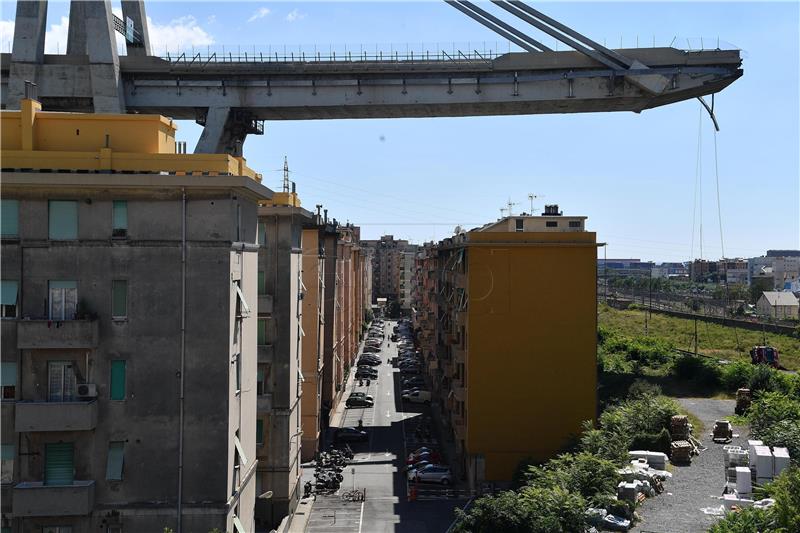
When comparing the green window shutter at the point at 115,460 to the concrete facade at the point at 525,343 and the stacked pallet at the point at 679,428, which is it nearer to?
the concrete facade at the point at 525,343

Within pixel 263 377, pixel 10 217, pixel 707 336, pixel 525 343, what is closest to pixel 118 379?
pixel 10 217

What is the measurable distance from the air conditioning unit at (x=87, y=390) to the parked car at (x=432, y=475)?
1644cm

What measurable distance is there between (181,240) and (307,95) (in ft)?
65.2

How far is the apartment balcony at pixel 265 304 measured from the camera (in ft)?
68.7

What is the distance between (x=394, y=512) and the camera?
78.9 feet

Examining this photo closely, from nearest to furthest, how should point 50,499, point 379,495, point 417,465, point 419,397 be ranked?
1. point 50,499
2. point 379,495
3. point 417,465
4. point 419,397

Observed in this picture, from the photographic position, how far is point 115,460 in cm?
1248

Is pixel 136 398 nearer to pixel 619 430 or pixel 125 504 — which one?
pixel 125 504

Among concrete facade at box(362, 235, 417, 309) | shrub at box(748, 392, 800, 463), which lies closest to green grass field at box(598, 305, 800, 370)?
shrub at box(748, 392, 800, 463)

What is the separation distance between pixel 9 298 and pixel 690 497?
1410 centimetres

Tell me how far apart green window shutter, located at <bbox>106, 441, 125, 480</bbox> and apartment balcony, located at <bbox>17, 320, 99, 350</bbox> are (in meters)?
1.76

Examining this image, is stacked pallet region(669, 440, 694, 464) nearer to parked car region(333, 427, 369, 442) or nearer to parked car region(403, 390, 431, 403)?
parked car region(333, 427, 369, 442)

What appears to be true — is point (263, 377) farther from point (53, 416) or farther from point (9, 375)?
point (9, 375)

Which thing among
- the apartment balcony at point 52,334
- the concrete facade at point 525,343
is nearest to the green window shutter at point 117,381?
the apartment balcony at point 52,334
